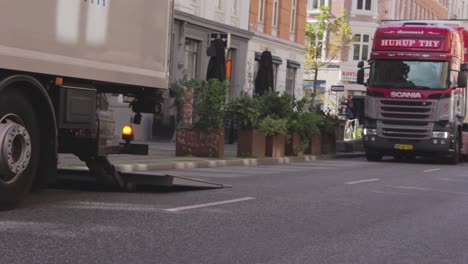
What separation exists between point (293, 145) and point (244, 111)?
3.20 metres

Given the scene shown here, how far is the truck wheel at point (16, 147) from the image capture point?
8023 mm

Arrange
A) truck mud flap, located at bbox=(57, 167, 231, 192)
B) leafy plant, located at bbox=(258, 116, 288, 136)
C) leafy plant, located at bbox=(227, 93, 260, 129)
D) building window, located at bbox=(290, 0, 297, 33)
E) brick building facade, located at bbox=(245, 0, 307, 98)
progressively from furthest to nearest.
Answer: building window, located at bbox=(290, 0, 297, 33) < brick building facade, located at bbox=(245, 0, 307, 98) < leafy plant, located at bbox=(258, 116, 288, 136) < leafy plant, located at bbox=(227, 93, 260, 129) < truck mud flap, located at bbox=(57, 167, 231, 192)

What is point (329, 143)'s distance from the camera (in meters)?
27.4

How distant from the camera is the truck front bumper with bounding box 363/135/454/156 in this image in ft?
81.7

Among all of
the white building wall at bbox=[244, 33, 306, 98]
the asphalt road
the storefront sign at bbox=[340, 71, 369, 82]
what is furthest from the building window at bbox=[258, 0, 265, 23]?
the storefront sign at bbox=[340, 71, 369, 82]

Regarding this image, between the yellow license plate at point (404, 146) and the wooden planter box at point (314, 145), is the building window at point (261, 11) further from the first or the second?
the yellow license plate at point (404, 146)

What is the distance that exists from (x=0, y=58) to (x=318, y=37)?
4271 centimetres

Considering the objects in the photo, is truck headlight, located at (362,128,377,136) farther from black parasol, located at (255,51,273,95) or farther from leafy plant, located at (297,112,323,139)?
black parasol, located at (255,51,273,95)

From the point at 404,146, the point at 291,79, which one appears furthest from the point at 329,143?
the point at 291,79

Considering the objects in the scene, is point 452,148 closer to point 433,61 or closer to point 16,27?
point 433,61

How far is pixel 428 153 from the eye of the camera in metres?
26.0

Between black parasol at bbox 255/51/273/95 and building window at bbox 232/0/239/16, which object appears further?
building window at bbox 232/0/239/16

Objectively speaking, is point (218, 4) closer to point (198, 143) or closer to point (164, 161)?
point (198, 143)

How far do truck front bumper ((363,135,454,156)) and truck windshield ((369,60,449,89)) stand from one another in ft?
5.31
